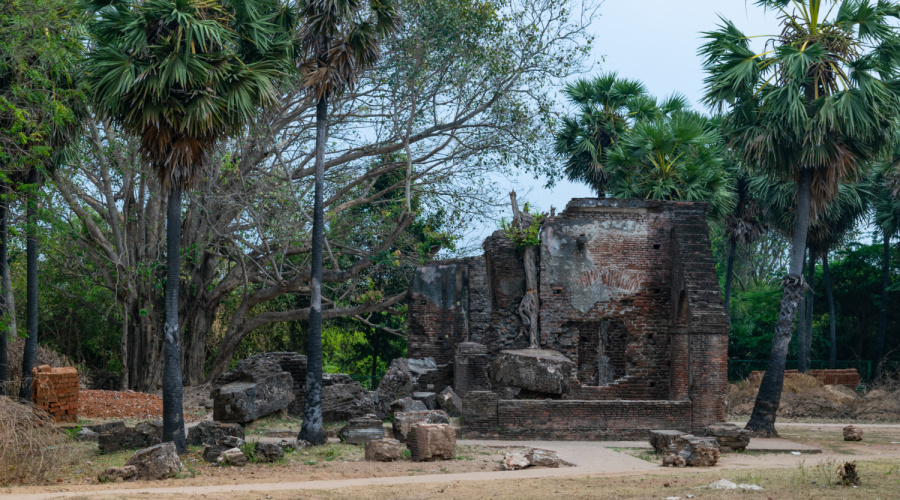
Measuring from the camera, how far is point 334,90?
14453mm

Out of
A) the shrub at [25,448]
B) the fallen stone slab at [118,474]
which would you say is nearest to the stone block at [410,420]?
the fallen stone slab at [118,474]

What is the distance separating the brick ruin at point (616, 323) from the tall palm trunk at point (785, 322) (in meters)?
0.95

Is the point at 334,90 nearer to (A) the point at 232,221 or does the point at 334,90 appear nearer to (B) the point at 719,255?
(A) the point at 232,221

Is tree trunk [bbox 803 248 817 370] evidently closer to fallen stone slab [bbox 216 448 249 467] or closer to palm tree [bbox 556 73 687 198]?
palm tree [bbox 556 73 687 198]

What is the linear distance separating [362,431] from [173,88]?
6203mm

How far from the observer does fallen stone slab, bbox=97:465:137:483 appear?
414 inches

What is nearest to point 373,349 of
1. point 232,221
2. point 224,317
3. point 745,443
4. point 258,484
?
point 224,317

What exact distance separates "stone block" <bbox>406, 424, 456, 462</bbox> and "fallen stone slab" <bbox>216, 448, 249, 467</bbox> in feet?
7.90

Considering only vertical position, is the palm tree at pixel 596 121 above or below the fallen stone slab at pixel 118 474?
above

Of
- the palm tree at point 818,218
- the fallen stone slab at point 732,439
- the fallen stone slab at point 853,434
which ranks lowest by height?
the fallen stone slab at point 853,434

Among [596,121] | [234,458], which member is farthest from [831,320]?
[234,458]

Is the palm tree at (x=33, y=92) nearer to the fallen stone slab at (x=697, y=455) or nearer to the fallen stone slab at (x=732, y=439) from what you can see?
the fallen stone slab at (x=697, y=455)

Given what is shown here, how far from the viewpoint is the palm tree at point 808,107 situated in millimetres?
16625

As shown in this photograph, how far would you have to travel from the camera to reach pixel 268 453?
12117 millimetres
